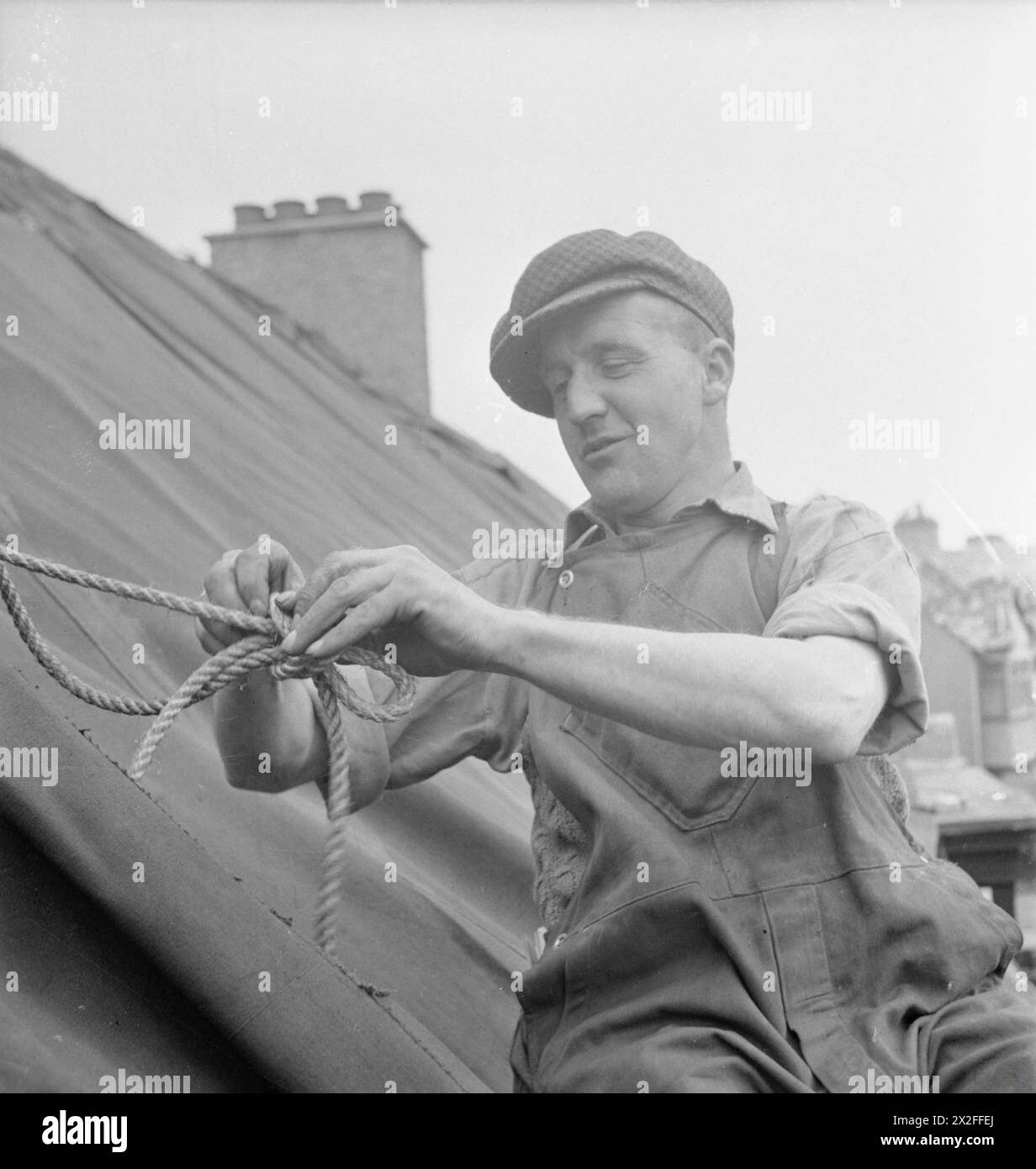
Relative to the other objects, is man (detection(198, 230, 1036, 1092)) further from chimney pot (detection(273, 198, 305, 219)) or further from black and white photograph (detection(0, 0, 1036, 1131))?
chimney pot (detection(273, 198, 305, 219))

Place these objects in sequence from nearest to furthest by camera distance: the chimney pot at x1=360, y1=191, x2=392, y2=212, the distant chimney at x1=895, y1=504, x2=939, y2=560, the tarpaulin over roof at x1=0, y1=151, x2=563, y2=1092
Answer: the tarpaulin over roof at x1=0, y1=151, x2=563, y2=1092
the distant chimney at x1=895, y1=504, x2=939, y2=560
the chimney pot at x1=360, y1=191, x2=392, y2=212

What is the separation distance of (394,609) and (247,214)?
112 centimetres

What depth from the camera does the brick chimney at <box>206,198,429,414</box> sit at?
1.91 metres

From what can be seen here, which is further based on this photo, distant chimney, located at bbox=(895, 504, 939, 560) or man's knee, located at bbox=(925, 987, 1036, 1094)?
distant chimney, located at bbox=(895, 504, 939, 560)

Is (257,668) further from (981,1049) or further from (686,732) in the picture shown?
(981,1049)

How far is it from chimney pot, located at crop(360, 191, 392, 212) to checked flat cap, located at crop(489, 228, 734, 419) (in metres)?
0.64

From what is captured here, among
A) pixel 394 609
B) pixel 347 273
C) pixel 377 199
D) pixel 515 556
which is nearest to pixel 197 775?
pixel 515 556

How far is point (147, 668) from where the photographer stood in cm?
164

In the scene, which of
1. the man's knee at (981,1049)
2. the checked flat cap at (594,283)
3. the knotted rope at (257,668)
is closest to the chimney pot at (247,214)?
the checked flat cap at (594,283)

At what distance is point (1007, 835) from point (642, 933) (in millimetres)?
1048

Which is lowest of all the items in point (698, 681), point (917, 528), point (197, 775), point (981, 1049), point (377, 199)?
point (981, 1049)

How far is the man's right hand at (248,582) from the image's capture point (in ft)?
3.57

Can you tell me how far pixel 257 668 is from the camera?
1.07 metres

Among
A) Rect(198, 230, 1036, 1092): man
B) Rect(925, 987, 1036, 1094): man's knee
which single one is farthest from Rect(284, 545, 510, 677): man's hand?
Rect(925, 987, 1036, 1094): man's knee
